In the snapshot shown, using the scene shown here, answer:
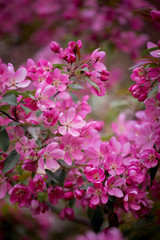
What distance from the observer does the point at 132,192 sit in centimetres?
71

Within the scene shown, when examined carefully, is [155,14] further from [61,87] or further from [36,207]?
[36,207]

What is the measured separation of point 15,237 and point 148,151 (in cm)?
108

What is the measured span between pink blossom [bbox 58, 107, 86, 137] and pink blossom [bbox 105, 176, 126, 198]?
0.17 metres

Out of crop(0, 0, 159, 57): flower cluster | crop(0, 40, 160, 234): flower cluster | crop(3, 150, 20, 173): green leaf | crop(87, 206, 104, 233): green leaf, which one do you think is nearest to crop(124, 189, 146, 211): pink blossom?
crop(0, 40, 160, 234): flower cluster

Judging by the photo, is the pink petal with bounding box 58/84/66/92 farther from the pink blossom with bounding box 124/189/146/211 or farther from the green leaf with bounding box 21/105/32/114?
the pink blossom with bounding box 124/189/146/211

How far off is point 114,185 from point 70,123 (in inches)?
9.1

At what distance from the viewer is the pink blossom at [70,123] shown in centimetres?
73

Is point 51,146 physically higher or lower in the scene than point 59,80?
lower

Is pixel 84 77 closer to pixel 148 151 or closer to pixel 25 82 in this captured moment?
pixel 25 82

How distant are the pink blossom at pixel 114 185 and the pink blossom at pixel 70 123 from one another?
169mm

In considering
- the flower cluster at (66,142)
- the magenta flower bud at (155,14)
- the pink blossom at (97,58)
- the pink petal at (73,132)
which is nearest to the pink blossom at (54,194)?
the flower cluster at (66,142)

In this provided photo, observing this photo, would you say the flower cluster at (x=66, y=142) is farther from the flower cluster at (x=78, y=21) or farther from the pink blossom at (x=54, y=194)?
the flower cluster at (x=78, y=21)

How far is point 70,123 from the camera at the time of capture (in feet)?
2.43

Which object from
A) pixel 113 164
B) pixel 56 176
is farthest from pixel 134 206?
pixel 56 176
